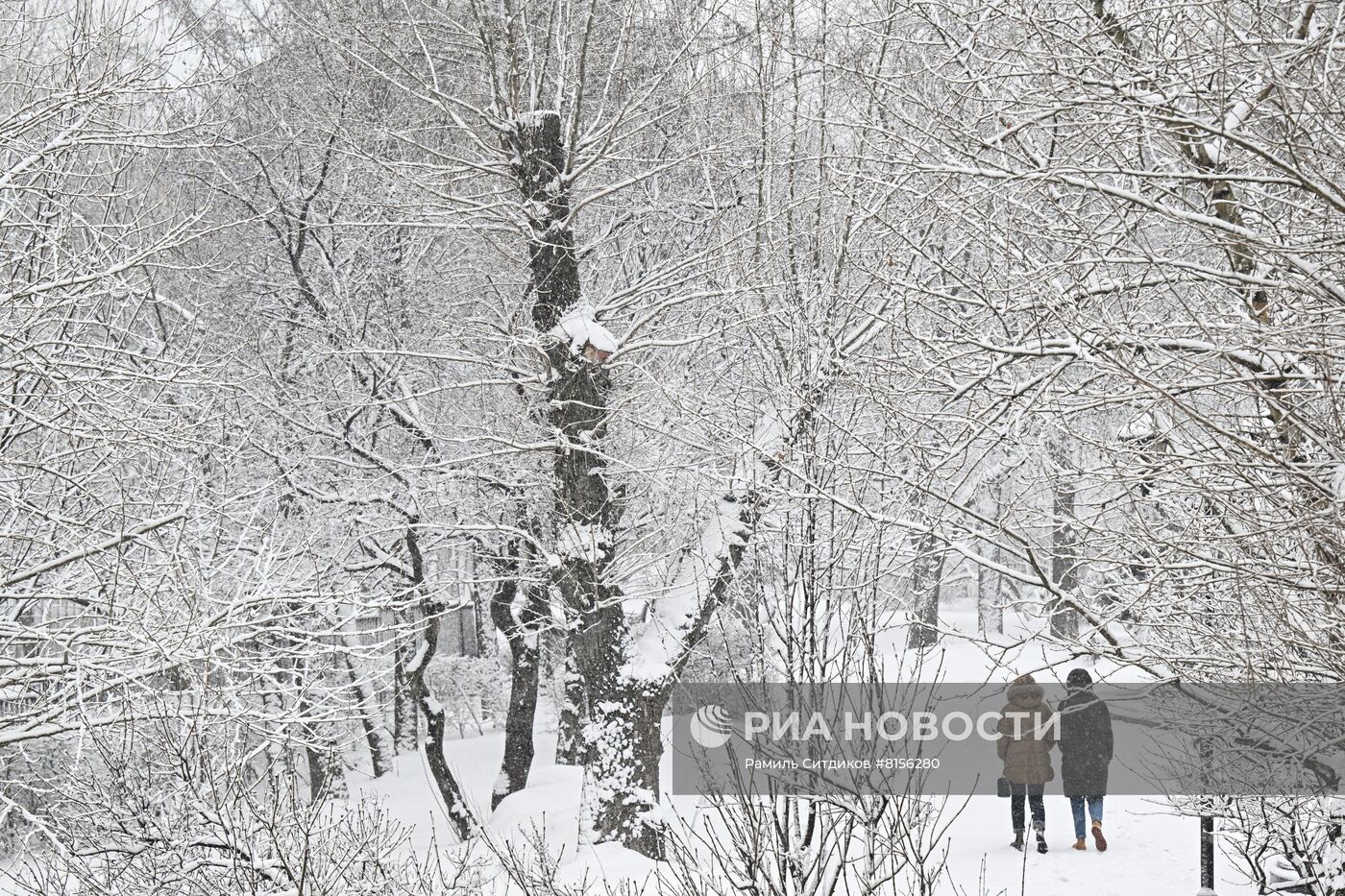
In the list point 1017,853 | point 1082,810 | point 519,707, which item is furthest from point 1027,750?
point 519,707

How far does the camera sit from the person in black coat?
906 centimetres

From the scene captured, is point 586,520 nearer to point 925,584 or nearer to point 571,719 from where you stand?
point 925,584

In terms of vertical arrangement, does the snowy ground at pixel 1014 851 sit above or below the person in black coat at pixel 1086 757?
below

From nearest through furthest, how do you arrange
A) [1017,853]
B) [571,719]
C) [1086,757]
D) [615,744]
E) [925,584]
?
[1086,757]
[615,744]
[1017,853]
[925,584]
[571,719]

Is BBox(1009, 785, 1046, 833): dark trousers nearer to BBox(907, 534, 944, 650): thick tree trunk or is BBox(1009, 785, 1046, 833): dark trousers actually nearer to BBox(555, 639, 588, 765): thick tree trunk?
BBox(907, 534, 944, 650): thick tree trunk

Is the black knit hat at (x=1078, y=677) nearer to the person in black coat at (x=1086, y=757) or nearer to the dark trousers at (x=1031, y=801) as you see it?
the person in black coat at (x=1086, y=757)

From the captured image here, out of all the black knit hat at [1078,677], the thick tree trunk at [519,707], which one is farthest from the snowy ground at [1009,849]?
the thick tree trunk at [519,707]

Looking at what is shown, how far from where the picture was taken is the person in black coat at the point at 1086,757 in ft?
29.7

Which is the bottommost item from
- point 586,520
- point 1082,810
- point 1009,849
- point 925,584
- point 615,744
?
point 1009,849

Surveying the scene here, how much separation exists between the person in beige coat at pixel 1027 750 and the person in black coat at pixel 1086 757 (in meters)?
0.16

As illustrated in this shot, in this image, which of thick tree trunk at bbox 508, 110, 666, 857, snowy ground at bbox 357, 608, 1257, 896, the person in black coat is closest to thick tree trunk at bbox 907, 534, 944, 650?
snowy ground at bbox 357, 608, 1257, 896

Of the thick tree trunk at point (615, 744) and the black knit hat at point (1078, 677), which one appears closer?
the black knit hat at point (1078, 677)

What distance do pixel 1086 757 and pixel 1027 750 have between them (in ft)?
1.54

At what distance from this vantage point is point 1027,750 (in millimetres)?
9297
